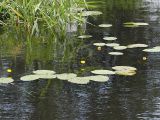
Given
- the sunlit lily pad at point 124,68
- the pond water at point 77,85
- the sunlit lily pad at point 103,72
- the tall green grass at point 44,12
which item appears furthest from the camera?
the tall green grass at point 44,12

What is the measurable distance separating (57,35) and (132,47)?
53.4 inches

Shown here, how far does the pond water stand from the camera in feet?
13.7

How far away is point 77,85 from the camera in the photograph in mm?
4945

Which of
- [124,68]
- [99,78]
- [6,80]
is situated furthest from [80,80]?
[6,80]

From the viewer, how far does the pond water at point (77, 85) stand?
4.18 m

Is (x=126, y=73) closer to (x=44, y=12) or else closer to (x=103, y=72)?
(x=103, y=72)

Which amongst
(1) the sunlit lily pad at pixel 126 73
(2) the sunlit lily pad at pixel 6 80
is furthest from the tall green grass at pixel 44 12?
(2) the sunlit lily pad at pixel 6 80

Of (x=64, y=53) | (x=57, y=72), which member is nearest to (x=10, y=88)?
(x=57, y=72)

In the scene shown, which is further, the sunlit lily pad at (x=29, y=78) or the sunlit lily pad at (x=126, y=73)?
the sunlit lily pad at (x=126, y=73)

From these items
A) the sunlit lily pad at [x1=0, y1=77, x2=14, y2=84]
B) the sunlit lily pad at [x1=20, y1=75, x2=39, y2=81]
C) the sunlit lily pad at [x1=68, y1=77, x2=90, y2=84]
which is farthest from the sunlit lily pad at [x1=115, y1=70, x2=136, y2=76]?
the sunlit lily pad at [x1=0, y1=77, x2=14, y2=84]

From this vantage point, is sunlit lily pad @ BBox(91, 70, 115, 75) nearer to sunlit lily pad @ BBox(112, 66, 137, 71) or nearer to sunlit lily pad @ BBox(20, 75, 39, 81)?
sunlit lily pad @ BBox(112, 66, 137, 71)

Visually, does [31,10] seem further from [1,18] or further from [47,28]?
[1,18]

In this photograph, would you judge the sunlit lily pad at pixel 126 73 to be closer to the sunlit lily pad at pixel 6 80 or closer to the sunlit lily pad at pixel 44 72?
the sunlit lily pad at pixel 44 72

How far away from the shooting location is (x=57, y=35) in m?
7.35
